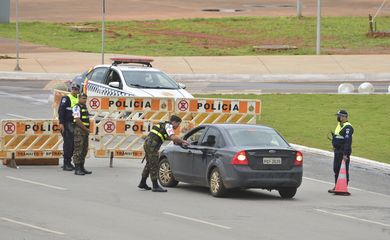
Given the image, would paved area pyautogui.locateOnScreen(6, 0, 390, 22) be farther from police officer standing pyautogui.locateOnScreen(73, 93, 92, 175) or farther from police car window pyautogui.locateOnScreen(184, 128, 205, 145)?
police car window pyautogui.locateOnScreen(184, 128, 205, 145)

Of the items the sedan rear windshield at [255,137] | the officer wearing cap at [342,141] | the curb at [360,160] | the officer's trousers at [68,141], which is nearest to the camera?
the sedan rear windshield at [255,137]

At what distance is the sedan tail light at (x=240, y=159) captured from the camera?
20641 mm

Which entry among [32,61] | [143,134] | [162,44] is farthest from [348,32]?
[143,134]

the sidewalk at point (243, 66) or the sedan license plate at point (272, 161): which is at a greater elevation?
the sidewalk at point (243, 66)

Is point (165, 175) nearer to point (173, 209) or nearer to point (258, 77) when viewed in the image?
point (173, 209)

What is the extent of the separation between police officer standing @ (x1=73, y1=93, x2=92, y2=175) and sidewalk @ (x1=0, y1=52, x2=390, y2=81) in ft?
65.5

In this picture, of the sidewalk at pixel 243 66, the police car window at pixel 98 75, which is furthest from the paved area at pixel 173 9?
the police car window at pixel 98 75

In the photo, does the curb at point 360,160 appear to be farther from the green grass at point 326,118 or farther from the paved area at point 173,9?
the paved area at point 173,9

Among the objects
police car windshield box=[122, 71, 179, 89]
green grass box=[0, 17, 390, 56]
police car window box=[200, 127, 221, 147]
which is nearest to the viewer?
police car window box=[200, 127, 221, 147]

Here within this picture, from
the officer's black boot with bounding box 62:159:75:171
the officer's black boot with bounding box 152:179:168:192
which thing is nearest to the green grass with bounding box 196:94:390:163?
the officer's black boot with bounding box 62:159:75:171

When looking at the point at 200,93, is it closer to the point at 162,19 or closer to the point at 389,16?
the point at 162,19

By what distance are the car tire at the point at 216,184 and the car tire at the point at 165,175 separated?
156cm

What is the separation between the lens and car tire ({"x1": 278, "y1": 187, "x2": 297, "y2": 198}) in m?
21.3

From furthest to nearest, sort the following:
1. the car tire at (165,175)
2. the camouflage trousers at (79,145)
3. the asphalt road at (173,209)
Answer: the camouflage trousers at (79,145), the car tire at (165,175), the asphalt road at (173,209)
